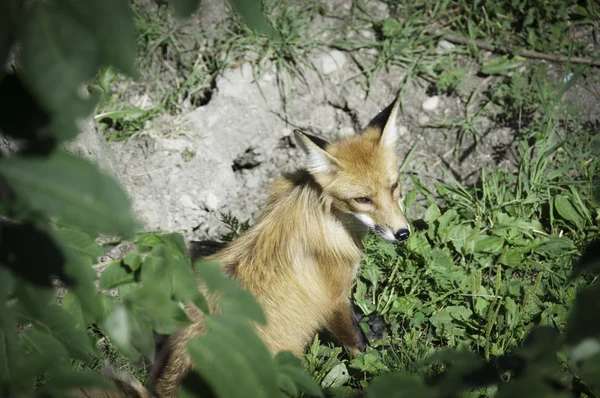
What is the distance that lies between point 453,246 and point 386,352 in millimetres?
1150

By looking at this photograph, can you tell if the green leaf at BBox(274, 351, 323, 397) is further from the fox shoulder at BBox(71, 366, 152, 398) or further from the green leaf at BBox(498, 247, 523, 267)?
the green leaf at BBox(498, 247, 523, 267)

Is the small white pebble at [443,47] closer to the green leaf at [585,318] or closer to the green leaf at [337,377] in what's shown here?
the green leaf at [337,377]

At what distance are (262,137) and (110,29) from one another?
13.1 ft

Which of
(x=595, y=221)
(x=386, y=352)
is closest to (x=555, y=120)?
(x=595, y=221)

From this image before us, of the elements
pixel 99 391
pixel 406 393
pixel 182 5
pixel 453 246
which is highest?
pixel 182 5

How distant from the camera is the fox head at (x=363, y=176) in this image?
3.35m

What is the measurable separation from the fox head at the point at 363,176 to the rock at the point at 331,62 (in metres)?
1.80

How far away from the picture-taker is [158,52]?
5.20 meters

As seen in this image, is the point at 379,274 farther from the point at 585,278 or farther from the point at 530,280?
the point at 585,278

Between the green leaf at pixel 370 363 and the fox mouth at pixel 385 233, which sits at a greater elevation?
the fox mouth at pixel 385 233

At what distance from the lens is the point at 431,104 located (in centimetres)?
499

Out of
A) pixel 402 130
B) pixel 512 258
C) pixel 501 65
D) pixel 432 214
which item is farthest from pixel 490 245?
pixel 501 65

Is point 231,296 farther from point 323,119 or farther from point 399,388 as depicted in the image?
point 323,119

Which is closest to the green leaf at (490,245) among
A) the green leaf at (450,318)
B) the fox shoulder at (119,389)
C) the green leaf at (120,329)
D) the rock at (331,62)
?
the green leaf at (450,318)
